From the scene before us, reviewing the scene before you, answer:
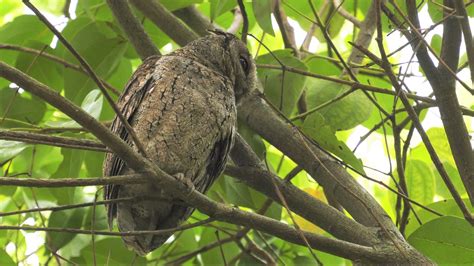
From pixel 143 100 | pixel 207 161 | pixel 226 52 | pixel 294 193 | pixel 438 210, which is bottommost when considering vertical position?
pixel 438 210

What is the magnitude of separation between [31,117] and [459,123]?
1462 millimetres

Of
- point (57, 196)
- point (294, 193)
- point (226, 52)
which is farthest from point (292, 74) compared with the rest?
point (57, 196)

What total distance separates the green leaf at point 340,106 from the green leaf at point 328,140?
9.2 inches

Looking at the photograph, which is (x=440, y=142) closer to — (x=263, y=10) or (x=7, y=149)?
(x=263, y=10)

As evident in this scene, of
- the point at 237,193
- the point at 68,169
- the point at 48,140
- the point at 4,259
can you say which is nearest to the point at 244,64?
the point at 237,193

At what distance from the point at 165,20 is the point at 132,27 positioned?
190mm

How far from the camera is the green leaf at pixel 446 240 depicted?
1.91 metres

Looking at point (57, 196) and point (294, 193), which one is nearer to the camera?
point (294, 193)

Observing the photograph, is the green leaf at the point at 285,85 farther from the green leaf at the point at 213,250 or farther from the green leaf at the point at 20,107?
the green leaf at the point at 20,107

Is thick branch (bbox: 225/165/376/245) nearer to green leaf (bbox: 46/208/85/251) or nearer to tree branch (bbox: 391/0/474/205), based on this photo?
tree branch (bbox: 391/0/474/205)

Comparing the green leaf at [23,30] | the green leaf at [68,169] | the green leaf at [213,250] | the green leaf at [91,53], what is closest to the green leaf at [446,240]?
the green leaf at [213,250]

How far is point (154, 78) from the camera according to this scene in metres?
2.07

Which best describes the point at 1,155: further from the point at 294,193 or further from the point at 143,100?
the point at 294,193

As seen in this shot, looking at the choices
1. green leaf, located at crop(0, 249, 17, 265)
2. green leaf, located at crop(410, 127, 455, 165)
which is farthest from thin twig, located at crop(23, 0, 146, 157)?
green leaf, located at crop(410, 127, 455, 165)
